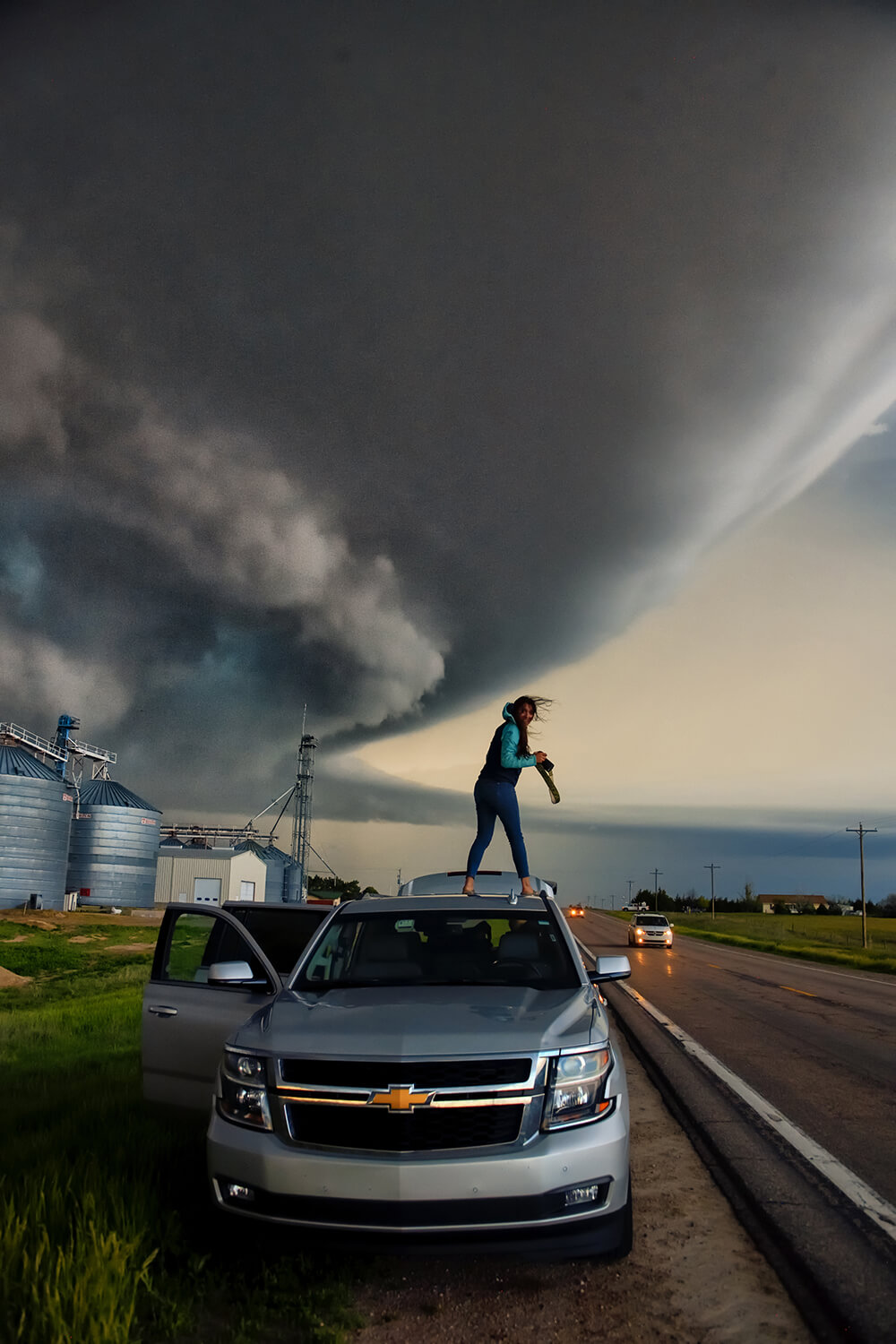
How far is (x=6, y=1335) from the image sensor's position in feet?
10.5

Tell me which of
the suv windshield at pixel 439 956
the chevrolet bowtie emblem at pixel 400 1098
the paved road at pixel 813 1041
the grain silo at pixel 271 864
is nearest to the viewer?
the chevrolet bowtie emblem at pixel 400 1098

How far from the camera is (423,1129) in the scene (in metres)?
3.63

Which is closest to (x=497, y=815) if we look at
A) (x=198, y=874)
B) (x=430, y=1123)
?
(x=430, y=1123)

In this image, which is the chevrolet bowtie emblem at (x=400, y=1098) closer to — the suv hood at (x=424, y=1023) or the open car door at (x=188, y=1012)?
the suv hood at (x=424, y=1023)

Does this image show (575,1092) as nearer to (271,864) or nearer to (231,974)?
(231,974)

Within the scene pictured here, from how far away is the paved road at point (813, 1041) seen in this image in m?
6.43

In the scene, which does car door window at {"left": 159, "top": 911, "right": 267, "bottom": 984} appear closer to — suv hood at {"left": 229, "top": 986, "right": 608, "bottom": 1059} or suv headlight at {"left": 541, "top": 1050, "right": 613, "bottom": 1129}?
suv hood at {"left": 229, "top": 986, "right": 608, "bottom": 1059}

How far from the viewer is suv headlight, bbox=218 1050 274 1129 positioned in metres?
3.81

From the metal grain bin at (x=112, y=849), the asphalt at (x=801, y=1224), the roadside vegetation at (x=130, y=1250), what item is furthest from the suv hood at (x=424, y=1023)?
the metal grain bin at (x=112, y=849)

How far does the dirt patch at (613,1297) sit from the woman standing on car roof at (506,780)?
3796mm

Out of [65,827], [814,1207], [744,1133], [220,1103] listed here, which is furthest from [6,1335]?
[65,827]

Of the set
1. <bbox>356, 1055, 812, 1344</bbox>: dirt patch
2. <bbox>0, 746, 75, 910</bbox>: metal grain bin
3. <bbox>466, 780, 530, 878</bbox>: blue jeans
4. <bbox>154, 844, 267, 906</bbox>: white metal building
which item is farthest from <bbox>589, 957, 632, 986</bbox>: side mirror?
<bbox>154, 844, 267, 906</bbox>: white metal building

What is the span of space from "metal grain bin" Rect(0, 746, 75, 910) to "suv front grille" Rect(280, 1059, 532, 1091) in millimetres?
57867

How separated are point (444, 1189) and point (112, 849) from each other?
2628 inches
